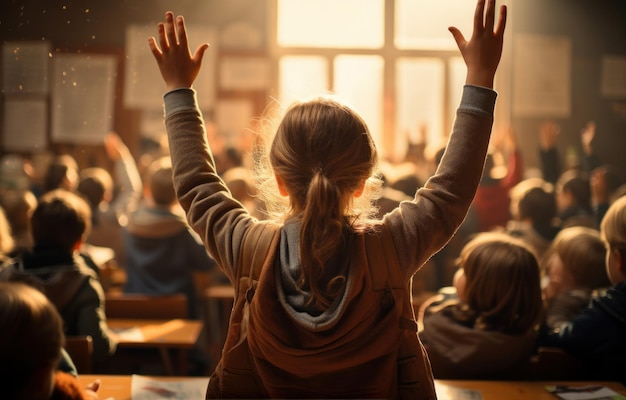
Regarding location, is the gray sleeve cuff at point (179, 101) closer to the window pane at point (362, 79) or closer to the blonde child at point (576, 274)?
the blonde child at point (576, 274)

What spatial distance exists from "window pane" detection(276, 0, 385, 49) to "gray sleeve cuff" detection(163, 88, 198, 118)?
7.14 metres

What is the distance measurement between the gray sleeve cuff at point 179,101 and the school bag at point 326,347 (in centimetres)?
30

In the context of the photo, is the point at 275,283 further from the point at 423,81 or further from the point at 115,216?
the point at 423,81

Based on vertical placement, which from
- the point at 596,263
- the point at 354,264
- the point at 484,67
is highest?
the point at 484,67

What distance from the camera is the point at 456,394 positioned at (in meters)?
1.99

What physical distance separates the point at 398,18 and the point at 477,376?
6.84m

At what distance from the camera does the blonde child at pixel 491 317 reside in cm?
219

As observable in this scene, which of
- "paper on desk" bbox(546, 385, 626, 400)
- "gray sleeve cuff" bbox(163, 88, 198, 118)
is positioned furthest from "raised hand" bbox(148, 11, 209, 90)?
"paper on desk" bbox(546, 385, 626, 400)

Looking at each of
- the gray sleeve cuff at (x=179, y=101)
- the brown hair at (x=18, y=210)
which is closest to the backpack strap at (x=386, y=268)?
the gray sleeve cuff at (x=179, y=101)

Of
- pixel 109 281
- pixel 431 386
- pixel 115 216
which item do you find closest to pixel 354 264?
pixel 431 386

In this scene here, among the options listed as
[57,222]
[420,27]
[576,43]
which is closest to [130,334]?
[57,222]

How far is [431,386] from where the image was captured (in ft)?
4.58

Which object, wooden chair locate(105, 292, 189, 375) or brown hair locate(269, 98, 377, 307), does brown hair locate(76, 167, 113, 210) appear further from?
brown hair locate(269, 98, 377, 307)

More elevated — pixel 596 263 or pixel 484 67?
pixel 484 67
